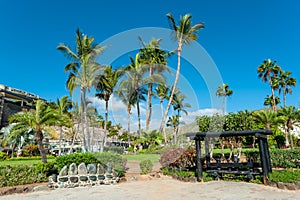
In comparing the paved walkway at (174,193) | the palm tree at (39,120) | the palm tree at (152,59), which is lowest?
the paved walkway at (174,193)

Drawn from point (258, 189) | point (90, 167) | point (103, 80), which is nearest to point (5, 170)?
point (90, 167)

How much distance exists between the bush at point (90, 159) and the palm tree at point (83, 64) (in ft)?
35.6

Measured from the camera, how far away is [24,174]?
987 cm

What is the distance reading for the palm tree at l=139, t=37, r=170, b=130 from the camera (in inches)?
1111

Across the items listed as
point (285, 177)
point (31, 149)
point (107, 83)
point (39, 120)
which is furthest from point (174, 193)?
point (31, 149)

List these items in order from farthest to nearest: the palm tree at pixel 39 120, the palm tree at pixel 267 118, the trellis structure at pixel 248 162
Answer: the palm tree at pixel 267 118 → the palm tree at pixel 39 120 → the trellis structure at pixel 248 162

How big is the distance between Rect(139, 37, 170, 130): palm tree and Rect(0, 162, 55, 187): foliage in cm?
1815

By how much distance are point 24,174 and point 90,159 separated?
2866 millimetres

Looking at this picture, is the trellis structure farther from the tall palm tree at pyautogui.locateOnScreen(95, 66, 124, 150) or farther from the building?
the building

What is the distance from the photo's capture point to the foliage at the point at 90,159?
427 inches

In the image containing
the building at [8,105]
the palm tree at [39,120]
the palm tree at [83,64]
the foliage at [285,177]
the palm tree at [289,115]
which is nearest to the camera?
the foliage at [285,177]

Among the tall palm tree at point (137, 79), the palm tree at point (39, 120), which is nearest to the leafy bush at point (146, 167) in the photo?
the palm tree at point (39, 120)

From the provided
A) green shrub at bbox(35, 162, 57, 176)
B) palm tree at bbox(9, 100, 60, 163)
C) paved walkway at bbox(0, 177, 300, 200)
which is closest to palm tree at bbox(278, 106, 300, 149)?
paved walkway at bbox(0, 177, 300, 200)

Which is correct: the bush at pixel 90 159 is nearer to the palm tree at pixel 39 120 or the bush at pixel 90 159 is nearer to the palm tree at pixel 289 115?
the palm tree at pixel 39 120
